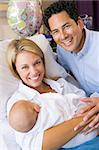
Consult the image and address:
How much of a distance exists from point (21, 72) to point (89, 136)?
1.33ft

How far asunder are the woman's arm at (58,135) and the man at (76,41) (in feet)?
0.82

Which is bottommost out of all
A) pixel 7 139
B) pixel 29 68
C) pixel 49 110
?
pixel 7 139

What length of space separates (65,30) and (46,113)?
0.45 m

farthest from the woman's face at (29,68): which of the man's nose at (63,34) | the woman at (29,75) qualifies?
the man's nose at (63,34)

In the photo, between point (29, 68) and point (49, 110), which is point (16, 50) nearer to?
point (29, 68)

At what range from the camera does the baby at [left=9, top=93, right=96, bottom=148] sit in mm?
1073

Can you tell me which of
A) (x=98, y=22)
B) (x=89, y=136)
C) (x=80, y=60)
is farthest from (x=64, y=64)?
(x=98, y=22)

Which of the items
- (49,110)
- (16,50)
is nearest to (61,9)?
(16,50)

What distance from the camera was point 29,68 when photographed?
126 cm

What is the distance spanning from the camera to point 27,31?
1.54m

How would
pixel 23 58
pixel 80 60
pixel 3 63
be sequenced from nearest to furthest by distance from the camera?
pixel 23 58, pixel 3 63, pixel 80 60

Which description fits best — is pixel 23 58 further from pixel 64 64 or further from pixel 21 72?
pixel 64 64

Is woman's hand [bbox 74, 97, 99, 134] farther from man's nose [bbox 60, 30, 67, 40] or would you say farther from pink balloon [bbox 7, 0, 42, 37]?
pink balloon [bbox 7, 0, 42, 37]

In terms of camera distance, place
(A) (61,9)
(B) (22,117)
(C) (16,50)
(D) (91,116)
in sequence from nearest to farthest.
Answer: (B) (22,117)
(D) (91,116)
(C) (16,50)
(A) (61,9)
